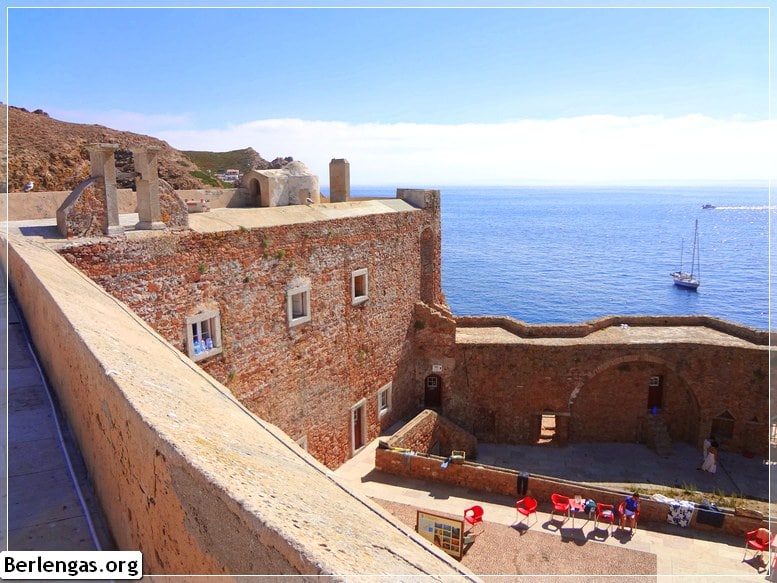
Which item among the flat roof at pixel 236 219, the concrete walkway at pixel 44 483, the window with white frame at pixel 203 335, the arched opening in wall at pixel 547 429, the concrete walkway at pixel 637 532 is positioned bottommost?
the arched opening in wall at pixel 547 429

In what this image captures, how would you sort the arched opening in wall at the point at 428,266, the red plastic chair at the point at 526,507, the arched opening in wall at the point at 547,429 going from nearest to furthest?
the red plastic chair at the point at 526,507 → the arched opening in wall at the point at 547,429 → the arched opening in wall at the point at 428,266

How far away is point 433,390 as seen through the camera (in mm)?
22172

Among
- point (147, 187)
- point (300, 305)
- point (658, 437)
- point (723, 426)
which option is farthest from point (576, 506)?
point (147, 187)

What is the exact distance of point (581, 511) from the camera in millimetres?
15039

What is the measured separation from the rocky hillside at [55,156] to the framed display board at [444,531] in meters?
19.4

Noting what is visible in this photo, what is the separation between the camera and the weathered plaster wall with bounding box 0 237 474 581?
9.65 feet

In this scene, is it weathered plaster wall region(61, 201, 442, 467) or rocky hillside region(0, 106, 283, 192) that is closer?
weathered plaster wall region(61, 201, 442, 467)

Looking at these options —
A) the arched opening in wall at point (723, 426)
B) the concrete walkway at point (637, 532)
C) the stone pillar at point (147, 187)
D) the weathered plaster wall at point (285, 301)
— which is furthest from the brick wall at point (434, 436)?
the stone pillar at point (147, 187)

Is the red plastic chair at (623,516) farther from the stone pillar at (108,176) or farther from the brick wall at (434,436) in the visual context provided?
the stone pillar at (108,176)

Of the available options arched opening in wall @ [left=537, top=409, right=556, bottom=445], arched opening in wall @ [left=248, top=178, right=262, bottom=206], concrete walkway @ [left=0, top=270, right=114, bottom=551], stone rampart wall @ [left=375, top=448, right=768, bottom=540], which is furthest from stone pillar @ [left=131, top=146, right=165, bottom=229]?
arched opening in wall @ [left=537, top=409, right=556, bottom=445]

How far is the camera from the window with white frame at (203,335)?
12.4m

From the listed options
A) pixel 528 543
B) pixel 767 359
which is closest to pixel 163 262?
pixel 528 543

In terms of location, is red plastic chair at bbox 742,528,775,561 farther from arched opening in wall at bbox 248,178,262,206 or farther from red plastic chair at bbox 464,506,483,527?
arched opening in wall at bbox 248,178,262,206

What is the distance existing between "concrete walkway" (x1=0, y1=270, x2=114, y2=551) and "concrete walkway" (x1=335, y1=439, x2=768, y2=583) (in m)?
7.20
